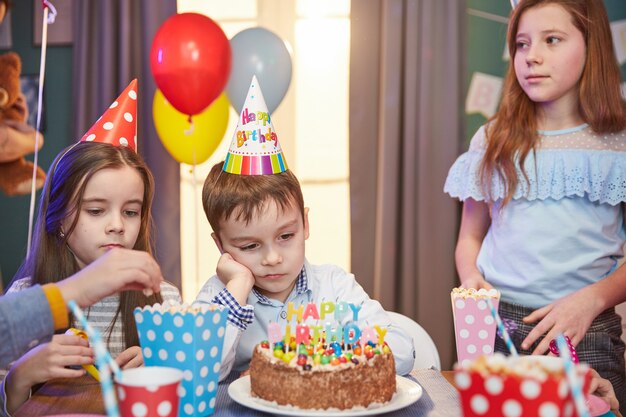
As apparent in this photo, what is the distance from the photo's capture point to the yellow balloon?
3.17 metres

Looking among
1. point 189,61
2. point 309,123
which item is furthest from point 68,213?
point 309,123

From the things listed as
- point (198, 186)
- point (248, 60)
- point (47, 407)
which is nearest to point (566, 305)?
point (47, 407)

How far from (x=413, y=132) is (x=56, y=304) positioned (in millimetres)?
2842

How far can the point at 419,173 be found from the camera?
368 centimetres

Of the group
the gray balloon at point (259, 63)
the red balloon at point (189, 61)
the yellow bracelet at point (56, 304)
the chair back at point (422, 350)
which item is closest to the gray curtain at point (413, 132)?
the gray balloon at point (259, 63)

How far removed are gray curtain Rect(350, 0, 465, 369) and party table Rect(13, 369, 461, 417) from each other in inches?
90.4

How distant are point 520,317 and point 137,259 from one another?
1163 mm

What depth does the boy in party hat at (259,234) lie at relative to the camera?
1.62 meters

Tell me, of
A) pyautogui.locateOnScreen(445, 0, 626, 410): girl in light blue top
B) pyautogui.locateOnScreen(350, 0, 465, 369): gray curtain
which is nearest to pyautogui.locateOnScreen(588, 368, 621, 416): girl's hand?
pyautogui.locateOnScreen(445, 0, 626, 410): girl in light blue top

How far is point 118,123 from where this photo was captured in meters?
1.90

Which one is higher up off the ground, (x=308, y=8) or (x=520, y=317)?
(x=308, y=8)

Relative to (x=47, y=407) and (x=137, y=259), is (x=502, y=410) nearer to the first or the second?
(x=137, y=259)

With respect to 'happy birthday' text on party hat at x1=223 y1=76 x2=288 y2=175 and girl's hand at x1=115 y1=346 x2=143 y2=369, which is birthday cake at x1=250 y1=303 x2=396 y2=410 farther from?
'happy birthday' text on party hat at x1=223 y1=76 x2=288 y2=175

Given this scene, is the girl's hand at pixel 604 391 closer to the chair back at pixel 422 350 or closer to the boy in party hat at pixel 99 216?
the chair back at pixel 422 350
